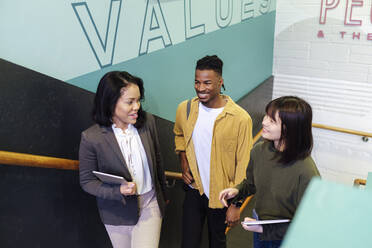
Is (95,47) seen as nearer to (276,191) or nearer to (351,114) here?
(276,191)

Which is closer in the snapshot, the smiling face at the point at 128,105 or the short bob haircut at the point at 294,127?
the short bob haircut at the point at 294,127

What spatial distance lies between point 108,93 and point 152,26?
0.82 meters

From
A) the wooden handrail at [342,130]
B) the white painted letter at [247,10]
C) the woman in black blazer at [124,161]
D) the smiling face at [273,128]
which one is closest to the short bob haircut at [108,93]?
the woman in black blazer at [124,161]

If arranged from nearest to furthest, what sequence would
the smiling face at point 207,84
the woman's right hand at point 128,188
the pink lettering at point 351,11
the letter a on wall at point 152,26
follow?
the woman's right hand at point 128,188, the smiling face at point 207,84, the letter a on wall at point 152,26, the pink lettering at point 351,11

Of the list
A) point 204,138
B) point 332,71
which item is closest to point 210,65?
point 204,138

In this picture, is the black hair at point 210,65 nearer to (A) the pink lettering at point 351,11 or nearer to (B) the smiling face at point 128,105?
(B) the smiling face at point 128,105

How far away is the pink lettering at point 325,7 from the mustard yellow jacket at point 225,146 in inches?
109

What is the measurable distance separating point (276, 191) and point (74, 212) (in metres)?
1.10

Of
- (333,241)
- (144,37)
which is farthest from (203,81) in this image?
(333,241)

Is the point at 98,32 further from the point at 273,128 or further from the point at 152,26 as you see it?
the point at 273,128

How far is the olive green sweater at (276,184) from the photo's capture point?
158cm

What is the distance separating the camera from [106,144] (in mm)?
1747

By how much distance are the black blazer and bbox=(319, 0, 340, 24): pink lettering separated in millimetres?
3264

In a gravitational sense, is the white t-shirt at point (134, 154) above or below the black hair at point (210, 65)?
below
